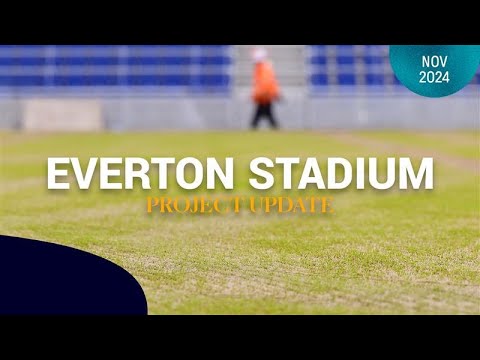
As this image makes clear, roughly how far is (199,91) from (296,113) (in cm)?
296

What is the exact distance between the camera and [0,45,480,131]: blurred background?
49.9 feet

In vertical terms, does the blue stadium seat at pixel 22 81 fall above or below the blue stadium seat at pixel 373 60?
below

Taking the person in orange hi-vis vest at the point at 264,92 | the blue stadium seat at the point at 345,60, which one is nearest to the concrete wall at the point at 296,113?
the blue stadium seat at the point at 345,60

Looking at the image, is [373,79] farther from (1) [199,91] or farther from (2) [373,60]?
(1) [199,91]

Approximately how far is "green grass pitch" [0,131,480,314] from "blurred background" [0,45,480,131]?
33.1 ft

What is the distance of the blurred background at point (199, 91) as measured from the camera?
15211 mm

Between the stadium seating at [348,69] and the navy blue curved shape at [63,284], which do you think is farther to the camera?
the stadium seating at [348,69]

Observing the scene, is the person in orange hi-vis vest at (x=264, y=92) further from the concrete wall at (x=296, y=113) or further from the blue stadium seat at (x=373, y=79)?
the blue stadium seat at (x=373, y=79)

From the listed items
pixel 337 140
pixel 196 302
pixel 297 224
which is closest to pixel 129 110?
pixel 337 140

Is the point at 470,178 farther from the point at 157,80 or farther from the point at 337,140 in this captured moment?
the point at 157,80

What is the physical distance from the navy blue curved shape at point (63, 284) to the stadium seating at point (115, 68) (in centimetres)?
1434

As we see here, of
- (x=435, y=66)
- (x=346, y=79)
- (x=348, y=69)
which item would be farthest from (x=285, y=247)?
(x=348, y=69)

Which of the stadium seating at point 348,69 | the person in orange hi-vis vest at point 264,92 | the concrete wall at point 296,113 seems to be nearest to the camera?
the person in orange hi-vis vest at point 264,92

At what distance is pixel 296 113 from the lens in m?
15.4
